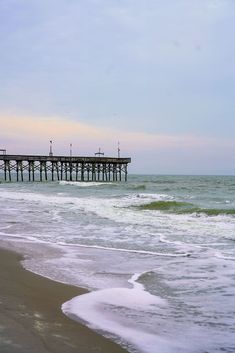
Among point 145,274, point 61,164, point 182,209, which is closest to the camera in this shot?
point 145,274

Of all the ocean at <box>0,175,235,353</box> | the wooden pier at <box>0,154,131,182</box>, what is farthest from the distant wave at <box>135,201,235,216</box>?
the wooden pier at <box>0,154,131,182</box>

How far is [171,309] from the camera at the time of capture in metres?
4.80

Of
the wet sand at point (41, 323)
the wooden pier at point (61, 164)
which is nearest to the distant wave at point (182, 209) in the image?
the wet sand at point (41, 323)

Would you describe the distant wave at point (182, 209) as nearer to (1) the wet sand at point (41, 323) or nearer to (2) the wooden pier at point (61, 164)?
(1) the wet sand at point (41, 323)

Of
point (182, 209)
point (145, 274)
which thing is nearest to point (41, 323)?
point (145, 274)

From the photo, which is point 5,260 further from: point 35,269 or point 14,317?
point 14,317

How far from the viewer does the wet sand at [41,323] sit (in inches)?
135

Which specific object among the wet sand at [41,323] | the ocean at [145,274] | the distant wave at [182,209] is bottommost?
the distant wave at [182,209]

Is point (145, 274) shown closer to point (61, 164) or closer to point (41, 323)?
point (41, 323)

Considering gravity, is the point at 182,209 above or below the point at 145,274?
below

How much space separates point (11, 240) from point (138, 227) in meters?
3.92

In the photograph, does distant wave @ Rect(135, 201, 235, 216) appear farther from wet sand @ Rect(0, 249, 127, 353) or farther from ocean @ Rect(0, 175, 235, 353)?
wet sand @ Rect(0, 249, 127, 353)

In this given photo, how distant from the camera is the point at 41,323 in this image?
4.02m

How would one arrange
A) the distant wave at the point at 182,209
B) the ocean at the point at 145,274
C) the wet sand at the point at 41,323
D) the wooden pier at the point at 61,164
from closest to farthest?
the wet sand at the point at 41,323, the ocean at the point at 145,274, the distant wave at the point at 182,209, the wooden pier at the point at 61,164
